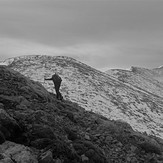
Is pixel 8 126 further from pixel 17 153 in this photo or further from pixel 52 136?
pixel 52 136

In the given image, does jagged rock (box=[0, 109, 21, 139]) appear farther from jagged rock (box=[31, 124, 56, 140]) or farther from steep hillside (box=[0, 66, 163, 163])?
jagged rock (box=[31, 124, 56, 140])

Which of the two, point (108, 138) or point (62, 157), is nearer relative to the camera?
point (62, 157)

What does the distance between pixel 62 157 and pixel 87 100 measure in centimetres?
3246

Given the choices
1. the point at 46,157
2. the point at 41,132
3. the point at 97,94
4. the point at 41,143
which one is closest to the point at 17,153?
the point at 46,157

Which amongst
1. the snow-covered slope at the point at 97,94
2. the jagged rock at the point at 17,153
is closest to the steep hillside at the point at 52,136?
the jagged rock at the point at 17,153

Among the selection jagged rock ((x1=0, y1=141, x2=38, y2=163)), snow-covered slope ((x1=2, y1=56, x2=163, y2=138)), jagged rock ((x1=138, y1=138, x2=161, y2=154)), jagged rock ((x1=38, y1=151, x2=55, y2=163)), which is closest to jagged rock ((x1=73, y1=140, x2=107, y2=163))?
jagged rock ((x1=38, y1=151, x2=55, y2=163))

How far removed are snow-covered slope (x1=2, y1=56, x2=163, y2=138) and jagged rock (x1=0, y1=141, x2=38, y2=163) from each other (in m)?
28.3

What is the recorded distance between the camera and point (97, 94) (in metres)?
45.4

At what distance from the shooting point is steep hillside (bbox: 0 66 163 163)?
7.99 metres

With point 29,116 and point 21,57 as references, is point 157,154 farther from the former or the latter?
point 21,57

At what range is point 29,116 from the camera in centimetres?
947

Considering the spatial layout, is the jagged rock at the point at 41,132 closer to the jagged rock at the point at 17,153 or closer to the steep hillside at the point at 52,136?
the steep hillside at the point at 52,136

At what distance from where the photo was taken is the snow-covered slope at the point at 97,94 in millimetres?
38453

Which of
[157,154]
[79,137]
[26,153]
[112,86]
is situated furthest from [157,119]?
[26,153]
